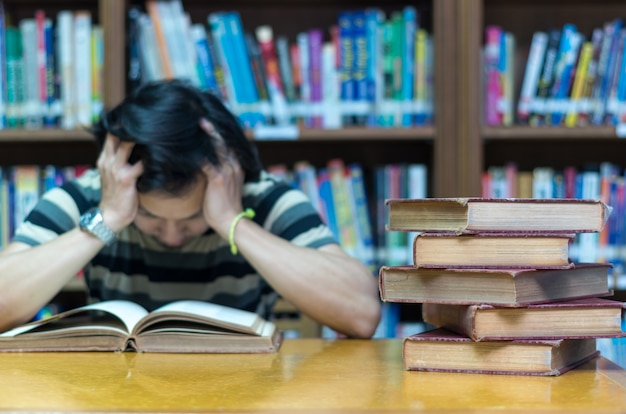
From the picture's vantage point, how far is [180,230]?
1.53 metres

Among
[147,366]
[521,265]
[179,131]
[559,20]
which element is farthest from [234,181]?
[559,20]

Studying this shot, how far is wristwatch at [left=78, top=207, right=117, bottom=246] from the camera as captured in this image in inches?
55.5

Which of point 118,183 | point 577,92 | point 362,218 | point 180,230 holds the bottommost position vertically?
point 362,218

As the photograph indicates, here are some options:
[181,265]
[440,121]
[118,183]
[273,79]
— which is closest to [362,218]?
[440,121]

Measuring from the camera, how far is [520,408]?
0.76 m

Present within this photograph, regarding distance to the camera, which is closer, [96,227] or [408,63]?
[96,227]

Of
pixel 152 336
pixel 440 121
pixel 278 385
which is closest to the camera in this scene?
pixel 278 385

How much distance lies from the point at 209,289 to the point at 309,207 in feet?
0.83

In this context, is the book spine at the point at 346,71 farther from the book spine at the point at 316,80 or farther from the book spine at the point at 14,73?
the book spine at the point at 14,73

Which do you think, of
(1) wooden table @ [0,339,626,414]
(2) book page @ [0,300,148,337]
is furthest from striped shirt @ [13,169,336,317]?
(1) wooden table @ [0,339,626,414]

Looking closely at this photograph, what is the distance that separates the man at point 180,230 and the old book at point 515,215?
0.49 metres

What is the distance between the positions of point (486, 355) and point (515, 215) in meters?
0.16

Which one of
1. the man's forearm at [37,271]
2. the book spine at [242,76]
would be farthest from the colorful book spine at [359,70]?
the man's forearm at [37,271]

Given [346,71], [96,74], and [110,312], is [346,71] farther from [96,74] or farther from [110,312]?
[110,312]
